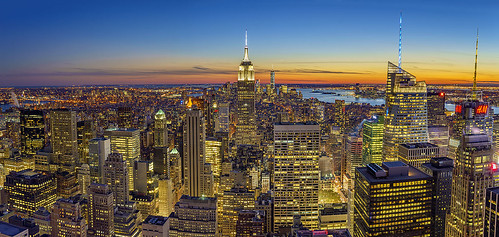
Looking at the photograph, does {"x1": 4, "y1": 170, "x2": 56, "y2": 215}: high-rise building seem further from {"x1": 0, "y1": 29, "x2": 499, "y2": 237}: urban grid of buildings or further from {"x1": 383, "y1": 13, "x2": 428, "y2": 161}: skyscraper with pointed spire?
{"x1": 383, "y1": 13, "x2": 428, "y2": 161}: skyscraper with pointed spire

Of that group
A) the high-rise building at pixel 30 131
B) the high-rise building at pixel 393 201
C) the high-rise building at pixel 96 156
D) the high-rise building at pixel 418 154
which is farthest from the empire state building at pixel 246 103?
the high-rise building at pixel 393 201

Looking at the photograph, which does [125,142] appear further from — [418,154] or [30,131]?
[418,154]

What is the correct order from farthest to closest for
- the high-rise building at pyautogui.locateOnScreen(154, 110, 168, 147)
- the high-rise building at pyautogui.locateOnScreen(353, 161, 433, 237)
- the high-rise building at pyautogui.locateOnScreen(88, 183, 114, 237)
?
the high-rise building at pyautogui.locateOnScreen(154, 110, 168, 147), the high-rise building at pyautogui.locateOnScreen(88, 183, 114, 237), the high-rise building at pyautogui.locateOnScreen(353, 161, 433, 237)

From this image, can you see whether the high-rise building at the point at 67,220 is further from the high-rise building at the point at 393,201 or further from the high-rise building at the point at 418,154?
the high-rise building at the point at 418,154

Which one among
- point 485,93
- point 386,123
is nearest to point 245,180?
point 386,123

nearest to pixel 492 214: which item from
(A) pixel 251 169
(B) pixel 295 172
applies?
(B) pixel 295 172

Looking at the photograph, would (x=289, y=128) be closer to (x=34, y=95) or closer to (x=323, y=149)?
(x=323, y=149)

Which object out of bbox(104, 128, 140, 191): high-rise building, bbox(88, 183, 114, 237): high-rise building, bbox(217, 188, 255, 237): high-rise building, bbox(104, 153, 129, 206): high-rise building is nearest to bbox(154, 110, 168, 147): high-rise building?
bbox(104, 128, 140, 191): high-rise building
